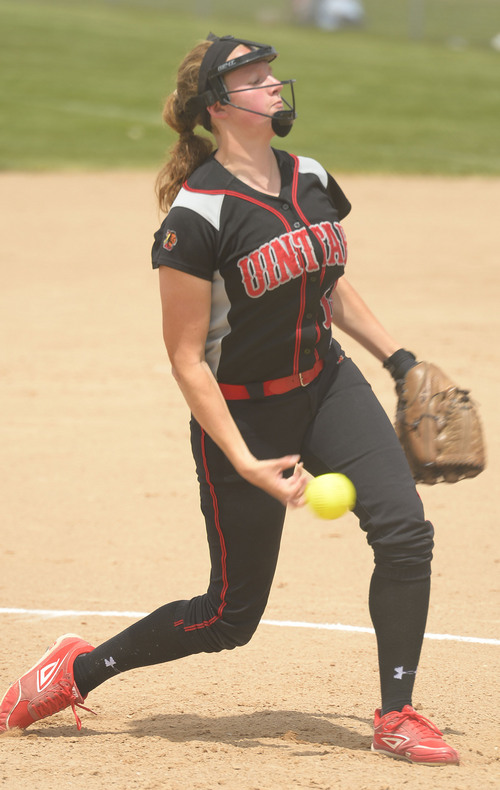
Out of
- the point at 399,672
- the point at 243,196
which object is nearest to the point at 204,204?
the point at 243,196

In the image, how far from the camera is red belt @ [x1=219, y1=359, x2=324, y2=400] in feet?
11.7

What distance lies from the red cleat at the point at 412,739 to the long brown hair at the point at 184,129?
5.87ft

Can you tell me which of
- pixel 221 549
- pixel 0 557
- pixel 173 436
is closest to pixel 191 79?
pixel 221 549

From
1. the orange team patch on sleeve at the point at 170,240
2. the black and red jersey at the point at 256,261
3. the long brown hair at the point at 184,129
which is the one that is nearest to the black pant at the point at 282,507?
the black and red jersey at the point at 256,261

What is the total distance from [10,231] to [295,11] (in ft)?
73.5

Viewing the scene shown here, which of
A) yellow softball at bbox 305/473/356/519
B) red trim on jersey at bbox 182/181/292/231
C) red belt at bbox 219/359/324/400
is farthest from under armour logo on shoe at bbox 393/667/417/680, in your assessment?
red trim on jersey at bbox 182/181/292/231

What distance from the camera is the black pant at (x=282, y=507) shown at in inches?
137

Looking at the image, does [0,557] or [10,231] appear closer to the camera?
[0,557]

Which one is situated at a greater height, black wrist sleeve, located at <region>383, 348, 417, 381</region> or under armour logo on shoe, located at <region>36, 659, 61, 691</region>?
black wrist sleeve, located at <region>383, 348, 417, 381</region>

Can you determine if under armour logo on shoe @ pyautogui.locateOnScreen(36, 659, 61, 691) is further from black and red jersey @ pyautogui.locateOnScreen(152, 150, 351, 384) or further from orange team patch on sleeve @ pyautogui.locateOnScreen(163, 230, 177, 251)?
orange team patch on sleeve @ pyautogui.locateOnScreen(163, 230, 177, 251)

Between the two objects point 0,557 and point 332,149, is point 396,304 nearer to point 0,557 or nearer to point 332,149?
point 0,557

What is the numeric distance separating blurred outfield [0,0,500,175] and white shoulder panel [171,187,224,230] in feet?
49.8

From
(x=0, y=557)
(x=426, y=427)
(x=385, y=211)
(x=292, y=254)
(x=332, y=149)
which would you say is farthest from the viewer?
(x=332, y=149)

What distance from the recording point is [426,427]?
12.4 feet
